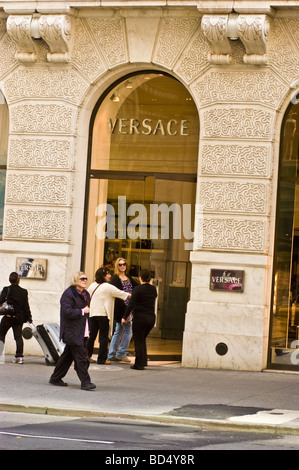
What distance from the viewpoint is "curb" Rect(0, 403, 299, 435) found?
467 inches

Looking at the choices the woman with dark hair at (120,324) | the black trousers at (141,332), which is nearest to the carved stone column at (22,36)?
the woman with dark hair at (120,324)

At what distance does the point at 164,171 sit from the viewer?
1948 centimetres

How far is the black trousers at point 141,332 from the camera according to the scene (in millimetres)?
17547

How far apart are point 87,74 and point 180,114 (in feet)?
6.61

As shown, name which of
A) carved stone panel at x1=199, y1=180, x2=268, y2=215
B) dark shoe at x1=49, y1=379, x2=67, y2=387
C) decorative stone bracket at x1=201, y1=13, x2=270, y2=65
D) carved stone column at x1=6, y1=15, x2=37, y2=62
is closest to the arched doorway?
carved stone panel at x1=199, y1=180, x2=268, y2=215

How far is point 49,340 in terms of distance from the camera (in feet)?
56.4

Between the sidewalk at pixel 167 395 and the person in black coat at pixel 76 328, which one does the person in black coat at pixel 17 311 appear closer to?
the sidewalk at pixel 167 395

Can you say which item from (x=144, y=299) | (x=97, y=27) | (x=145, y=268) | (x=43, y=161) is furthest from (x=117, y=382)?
(x=97, y=27)

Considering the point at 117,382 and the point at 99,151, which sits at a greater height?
the point at 99,151

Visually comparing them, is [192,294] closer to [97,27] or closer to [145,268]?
[145,268]

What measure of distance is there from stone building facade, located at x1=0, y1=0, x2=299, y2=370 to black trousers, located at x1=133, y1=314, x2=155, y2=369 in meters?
1.00

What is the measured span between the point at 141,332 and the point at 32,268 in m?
2.93

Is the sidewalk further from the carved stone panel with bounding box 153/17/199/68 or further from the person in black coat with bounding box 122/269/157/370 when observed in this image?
the carved stone panel with bounding box 153/17/199/68

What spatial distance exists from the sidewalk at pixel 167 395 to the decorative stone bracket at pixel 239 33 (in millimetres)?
5893
